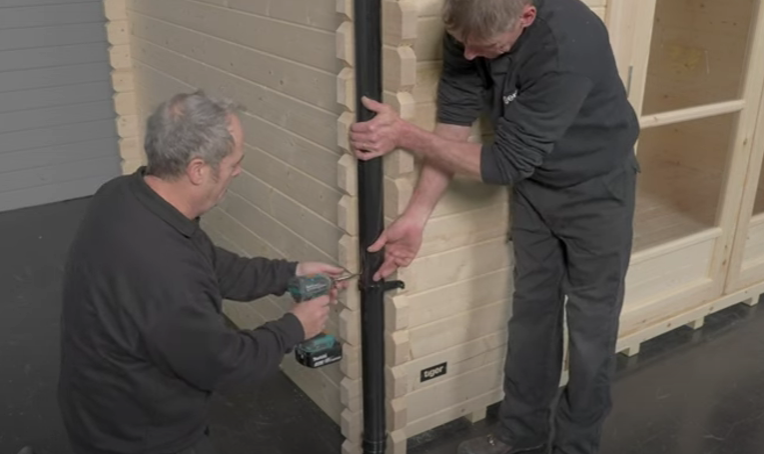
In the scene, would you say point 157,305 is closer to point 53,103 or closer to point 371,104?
point 371,104

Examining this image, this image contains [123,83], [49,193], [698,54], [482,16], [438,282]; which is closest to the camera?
[482,16]

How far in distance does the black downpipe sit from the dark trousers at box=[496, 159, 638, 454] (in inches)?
15.5

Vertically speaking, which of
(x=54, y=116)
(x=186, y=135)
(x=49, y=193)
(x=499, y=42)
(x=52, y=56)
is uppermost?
(x=499, y=42)

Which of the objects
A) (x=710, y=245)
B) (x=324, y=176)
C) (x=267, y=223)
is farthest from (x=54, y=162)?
(x=710, y=245)

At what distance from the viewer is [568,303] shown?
7.25 ft

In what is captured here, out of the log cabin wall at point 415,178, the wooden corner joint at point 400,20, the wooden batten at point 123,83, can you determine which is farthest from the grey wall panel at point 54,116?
the wooden corner joint at point 400,20

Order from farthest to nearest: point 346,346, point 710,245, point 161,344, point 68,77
→ point 68,77 → point 710,245 → point 346,346 → point 161,344

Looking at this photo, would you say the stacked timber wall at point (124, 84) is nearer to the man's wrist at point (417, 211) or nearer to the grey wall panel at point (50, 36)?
the grey wall panel at point (50, 36)

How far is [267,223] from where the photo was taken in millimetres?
2754

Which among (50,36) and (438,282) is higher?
(50,36)

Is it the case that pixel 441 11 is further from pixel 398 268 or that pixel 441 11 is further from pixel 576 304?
pixel 576 304

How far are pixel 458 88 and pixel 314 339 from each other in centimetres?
74

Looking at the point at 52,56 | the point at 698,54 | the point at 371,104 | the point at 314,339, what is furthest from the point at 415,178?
the point at 52,56

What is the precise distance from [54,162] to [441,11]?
3.31m
